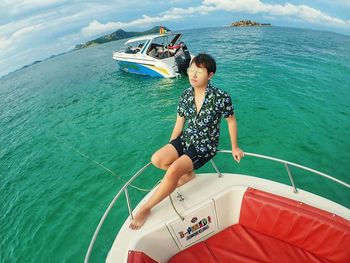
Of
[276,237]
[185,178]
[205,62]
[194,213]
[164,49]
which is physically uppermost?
[205,62]

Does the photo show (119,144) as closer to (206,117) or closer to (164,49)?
(206,117)

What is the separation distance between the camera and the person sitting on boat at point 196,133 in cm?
348

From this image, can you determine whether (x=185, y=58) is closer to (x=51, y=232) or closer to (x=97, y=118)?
(x=97, y=118)

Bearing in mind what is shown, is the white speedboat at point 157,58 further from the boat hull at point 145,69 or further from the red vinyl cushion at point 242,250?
the red vinyl cushion at point 242,250

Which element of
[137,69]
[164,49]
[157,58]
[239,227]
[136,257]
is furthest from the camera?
[137,69]

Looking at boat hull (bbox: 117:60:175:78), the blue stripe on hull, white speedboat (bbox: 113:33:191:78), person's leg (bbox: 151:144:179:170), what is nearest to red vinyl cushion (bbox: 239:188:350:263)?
person's leg (bbox: 151:144:179:170)

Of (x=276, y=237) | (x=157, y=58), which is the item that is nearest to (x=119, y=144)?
(x=276, y=237)

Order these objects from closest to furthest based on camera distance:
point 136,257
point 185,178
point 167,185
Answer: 1. point 136,257
2. point 167,185
3. point 185,178

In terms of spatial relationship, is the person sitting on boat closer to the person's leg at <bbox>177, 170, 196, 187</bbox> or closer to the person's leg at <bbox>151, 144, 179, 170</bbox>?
the person's leg at <bbox>151, 144, 179, 170</bbox>

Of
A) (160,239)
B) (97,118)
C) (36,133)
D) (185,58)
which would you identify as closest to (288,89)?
(185,58)

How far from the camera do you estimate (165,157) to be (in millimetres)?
3689

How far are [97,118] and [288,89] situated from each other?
398 inches

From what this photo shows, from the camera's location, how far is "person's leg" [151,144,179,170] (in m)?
3.67

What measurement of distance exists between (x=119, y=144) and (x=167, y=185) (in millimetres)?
6652
